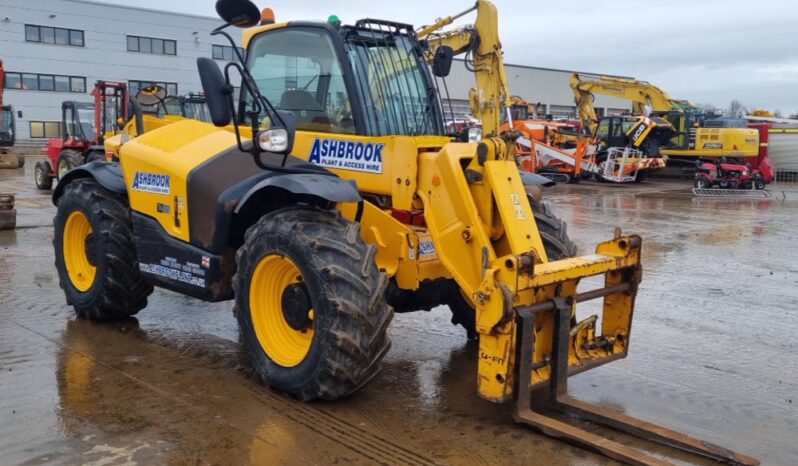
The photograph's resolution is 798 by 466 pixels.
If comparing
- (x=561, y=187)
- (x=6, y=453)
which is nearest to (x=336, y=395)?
(x=6, y=453)

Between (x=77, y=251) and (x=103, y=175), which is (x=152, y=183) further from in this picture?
(x=77, y=251)

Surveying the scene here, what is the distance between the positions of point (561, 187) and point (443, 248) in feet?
62.6

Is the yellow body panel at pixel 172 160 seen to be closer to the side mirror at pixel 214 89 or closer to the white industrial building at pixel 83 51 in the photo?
the side mirror at pixel 214 89

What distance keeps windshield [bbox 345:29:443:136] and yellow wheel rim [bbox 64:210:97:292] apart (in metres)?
3.00

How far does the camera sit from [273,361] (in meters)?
4.79

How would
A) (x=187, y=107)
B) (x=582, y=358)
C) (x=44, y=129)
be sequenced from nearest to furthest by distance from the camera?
(x=582, y=358), (x=187, y=107), (x=44, y=129)

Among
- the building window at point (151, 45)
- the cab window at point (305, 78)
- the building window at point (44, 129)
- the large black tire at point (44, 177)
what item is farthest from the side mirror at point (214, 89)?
the building window at point (151, 45)

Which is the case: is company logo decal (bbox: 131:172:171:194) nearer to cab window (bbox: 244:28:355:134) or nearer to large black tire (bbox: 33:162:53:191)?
cab window (bbox: 244:28:355:134)

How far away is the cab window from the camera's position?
516cm

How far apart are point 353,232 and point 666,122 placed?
23275 mm

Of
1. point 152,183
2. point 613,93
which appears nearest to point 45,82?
point 613,93

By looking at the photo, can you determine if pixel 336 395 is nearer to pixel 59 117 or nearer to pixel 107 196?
pixel 107 196

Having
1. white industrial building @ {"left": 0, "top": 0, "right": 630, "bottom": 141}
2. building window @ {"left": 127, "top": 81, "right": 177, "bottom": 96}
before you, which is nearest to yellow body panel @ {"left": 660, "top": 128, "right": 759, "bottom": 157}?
white industrial building @ {"left": 0, "top": 0, "right": 630, "bottom": 141}

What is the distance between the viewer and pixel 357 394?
4836 mm
